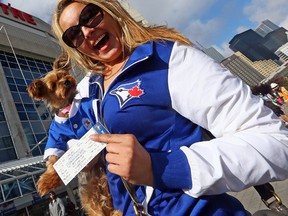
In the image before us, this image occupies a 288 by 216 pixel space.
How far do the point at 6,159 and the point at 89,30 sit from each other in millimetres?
18750

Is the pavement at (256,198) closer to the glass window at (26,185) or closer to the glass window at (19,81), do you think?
the glass window at (26,185)

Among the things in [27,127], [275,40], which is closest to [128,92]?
[27,127]

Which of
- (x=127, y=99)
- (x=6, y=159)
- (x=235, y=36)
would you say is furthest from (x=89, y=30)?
(x=235, y=36)

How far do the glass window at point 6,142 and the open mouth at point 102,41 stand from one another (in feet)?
61.9

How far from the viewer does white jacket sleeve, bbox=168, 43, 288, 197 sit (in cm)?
99

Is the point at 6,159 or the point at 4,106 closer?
the point at 6,159

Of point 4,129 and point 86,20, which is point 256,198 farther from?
point 4,129

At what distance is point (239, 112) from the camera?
1074 millimetres

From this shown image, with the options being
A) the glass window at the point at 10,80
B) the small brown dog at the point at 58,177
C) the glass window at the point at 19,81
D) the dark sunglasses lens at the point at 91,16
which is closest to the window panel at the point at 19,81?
the glass window at the point at 19,81

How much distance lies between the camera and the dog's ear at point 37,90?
9.27 ft

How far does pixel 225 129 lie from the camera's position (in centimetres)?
111

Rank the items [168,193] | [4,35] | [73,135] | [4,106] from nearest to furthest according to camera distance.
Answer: [168,193] → [73,135] → [4,106] → [4,35]

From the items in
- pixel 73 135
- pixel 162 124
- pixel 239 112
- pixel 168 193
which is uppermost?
pixel 239 112

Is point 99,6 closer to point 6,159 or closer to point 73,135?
point 73,135
